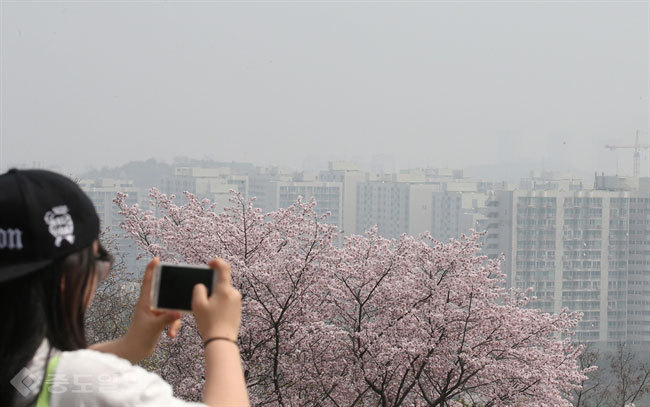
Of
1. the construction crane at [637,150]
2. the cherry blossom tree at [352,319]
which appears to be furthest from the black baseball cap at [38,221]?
the construction crane at [637,150]

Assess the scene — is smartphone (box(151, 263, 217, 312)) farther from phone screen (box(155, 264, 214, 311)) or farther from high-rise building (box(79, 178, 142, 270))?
high-rise building (box(79, 178, 142, 270))

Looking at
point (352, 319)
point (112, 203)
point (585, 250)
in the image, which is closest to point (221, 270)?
point (352, 319)

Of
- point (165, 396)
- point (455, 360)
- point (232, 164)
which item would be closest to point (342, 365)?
point (455, 360)

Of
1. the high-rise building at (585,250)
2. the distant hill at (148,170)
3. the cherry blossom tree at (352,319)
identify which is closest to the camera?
the cherry blossom tree at (352,319)

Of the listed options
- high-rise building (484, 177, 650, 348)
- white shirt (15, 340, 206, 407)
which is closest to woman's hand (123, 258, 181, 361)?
white shirt (15, 340, 206, 407)

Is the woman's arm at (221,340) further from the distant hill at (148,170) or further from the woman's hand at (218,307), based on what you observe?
the distant hill at (148,170)

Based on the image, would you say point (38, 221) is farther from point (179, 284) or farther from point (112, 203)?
point (112, 203)

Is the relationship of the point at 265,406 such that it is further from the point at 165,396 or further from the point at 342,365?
the point at 165,396
